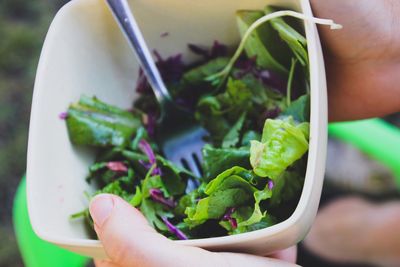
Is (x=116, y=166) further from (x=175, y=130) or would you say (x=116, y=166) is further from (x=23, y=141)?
(x=23, y=141)

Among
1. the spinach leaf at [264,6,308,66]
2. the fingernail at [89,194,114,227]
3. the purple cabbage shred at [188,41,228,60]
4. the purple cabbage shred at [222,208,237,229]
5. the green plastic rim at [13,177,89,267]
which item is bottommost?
the green plastic rim at [13,177,89,267]

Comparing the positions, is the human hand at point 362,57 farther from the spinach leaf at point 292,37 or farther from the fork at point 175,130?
the fork at point 175,130

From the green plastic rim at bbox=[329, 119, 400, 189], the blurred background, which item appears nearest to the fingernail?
the green plastic rim at bbox=[329, 119, 400, 189]

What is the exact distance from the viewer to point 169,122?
670 millimetres

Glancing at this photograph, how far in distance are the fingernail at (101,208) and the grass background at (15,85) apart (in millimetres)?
659

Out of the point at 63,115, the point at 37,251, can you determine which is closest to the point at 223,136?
the point at 63,115

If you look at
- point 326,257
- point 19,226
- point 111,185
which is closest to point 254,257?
point 111,185

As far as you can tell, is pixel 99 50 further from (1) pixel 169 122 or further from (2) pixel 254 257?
(2) pixel 254 257

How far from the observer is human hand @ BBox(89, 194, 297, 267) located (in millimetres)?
470

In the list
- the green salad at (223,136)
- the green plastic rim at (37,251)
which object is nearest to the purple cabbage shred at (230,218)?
the green salad at (223,136)

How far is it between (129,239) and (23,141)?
75 cm

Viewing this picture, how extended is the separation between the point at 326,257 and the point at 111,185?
660mm

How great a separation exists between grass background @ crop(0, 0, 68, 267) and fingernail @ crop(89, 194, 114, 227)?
66 cm

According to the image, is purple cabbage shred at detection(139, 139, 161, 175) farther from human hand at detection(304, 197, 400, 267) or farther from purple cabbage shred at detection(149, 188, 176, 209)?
human hand at detection(304, 197, 400, 267)
